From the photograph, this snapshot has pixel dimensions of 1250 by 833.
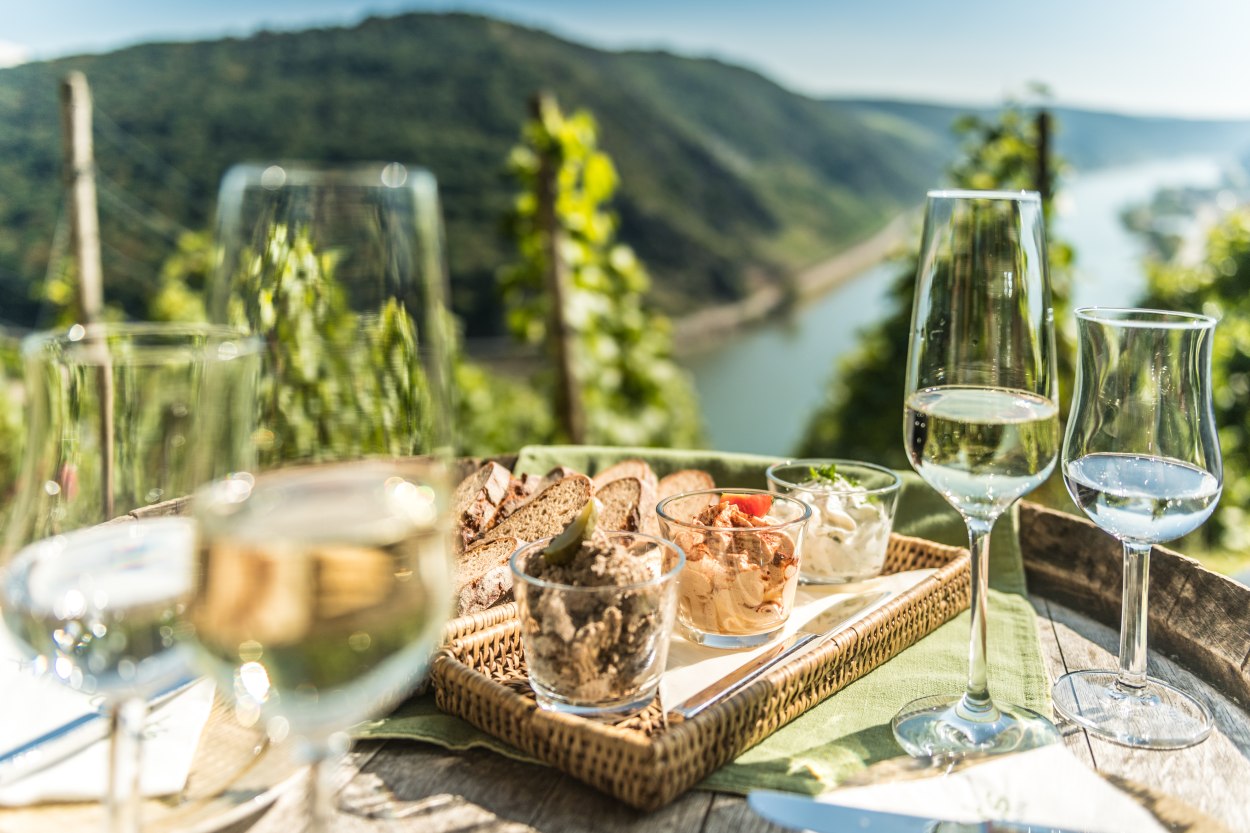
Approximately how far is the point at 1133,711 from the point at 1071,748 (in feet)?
0.47

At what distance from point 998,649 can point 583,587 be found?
75cm

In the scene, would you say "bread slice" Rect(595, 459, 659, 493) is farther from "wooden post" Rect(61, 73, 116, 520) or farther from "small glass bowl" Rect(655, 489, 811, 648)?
"wooden post" Rect(61, 73, 116, 520)

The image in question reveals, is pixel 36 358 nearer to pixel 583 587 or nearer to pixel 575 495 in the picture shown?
pixel 583 587

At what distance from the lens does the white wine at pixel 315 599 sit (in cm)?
63

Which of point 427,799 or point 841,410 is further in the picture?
point 841,410

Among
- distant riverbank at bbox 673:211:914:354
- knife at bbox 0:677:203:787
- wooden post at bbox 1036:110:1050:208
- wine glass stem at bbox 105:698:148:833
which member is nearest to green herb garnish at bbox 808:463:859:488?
knife at bbox 0:677:203:787

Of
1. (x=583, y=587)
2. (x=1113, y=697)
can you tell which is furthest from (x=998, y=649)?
(x=583, y=587)

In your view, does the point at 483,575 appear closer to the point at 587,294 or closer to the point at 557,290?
the point at 557,290

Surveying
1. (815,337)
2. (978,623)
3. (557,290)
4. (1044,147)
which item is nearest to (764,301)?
(815,337)

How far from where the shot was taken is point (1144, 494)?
1.25m

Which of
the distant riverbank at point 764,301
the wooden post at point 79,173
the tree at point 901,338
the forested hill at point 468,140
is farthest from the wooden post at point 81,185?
the distant riverbank at point 764,301

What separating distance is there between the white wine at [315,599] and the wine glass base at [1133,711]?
1.01m

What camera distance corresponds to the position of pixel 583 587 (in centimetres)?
116

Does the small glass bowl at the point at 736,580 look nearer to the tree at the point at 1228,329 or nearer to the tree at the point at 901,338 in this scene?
the tree at the point at 901,338
